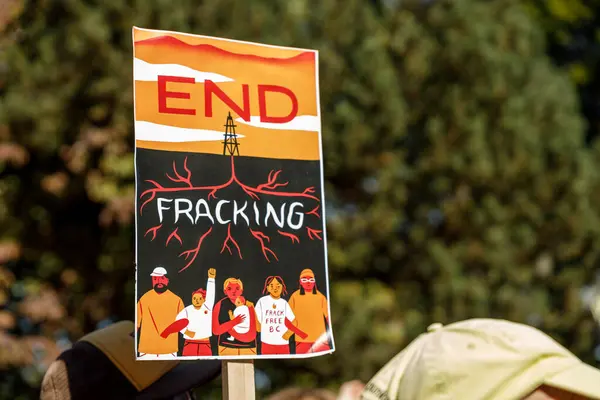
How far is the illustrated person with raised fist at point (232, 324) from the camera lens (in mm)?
2143

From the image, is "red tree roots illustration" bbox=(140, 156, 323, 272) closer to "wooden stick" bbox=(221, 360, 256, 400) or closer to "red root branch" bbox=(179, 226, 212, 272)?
"red root branch" bbox=(179, 226, 212, 272)

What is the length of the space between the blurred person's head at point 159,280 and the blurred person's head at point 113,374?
284mm

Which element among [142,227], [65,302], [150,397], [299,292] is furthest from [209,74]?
[65,302]

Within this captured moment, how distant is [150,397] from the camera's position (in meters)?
2.23

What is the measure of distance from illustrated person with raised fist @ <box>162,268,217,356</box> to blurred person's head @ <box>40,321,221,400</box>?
0.21 meters

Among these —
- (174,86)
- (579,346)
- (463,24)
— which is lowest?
(579,346)

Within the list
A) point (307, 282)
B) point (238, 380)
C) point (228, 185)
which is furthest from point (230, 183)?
point (238, 380)

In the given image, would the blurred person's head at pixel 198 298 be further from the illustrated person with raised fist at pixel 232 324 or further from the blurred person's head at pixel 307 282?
the blurred person's head at pixel 307 282

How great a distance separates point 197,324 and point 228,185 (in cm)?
35

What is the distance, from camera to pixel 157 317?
206 centimetres

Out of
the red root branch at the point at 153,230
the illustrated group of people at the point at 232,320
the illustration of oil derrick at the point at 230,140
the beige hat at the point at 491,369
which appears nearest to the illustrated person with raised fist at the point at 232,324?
the illustrated group of people at the point at 232,320

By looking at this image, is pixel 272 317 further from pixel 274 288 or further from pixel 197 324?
pixel 197 324

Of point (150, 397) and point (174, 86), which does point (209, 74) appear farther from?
point (150, 397)

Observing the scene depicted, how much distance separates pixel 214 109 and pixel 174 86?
0.11 m
